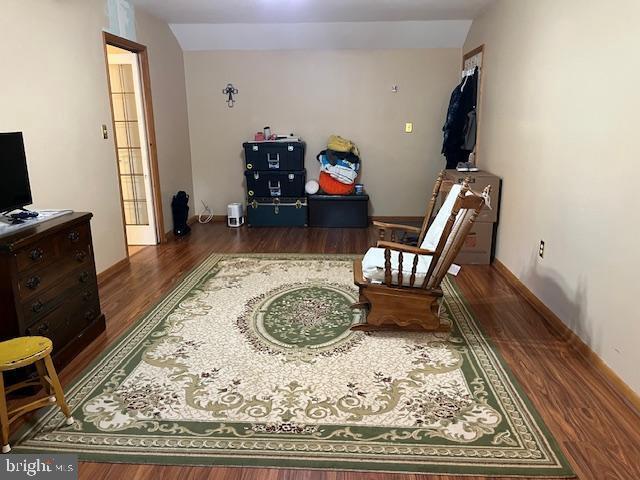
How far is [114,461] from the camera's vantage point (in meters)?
1.94

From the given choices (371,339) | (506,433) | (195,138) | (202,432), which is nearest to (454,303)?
(371,339)

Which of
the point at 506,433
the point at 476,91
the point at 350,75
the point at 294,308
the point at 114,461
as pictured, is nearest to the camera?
the point at 114,461

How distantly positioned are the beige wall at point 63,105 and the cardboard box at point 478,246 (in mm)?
3257

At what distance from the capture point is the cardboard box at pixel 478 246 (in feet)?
14.5

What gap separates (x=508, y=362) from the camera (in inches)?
106

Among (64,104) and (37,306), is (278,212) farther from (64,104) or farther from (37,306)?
(37,306)

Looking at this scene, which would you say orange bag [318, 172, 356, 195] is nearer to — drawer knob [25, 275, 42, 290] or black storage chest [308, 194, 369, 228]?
black storage chest [308, 194, 369, 228]

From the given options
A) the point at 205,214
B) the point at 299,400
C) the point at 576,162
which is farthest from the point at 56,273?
the point at 205,214

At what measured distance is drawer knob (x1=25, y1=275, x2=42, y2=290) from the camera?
237cm

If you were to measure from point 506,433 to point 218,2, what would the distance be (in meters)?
4.41

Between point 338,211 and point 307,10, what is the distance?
2.33 metres

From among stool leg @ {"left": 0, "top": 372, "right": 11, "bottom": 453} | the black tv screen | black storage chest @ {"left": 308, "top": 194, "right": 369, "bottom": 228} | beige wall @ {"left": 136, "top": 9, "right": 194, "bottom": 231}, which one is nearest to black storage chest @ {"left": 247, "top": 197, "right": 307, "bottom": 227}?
black storage chest @ {"left": 308, "top": 194, "right": 369, "bottom": 228}

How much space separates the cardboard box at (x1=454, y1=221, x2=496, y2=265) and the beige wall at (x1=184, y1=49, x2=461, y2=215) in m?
1.94

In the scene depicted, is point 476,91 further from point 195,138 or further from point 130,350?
point 130,350
